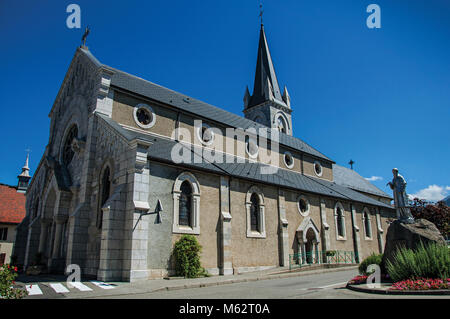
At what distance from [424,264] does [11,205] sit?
131 ft

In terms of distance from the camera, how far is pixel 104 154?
1723cm

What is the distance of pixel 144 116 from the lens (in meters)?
20.5

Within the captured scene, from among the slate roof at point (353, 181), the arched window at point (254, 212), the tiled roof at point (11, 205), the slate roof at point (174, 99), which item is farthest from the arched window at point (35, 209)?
the slate roof at point (353, 181)

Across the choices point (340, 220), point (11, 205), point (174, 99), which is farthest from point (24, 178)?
point (340, 220)

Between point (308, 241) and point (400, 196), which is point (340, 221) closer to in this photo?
point (308, 241)

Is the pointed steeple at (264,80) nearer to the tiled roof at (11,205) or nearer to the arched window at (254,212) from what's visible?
the arched window at (254,212)

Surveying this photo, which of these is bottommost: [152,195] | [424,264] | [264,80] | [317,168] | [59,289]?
[59,289]

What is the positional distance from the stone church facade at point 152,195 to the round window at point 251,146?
0.09 m

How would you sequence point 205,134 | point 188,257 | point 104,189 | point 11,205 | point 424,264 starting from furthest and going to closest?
point 11,205, point 205,134, point 104,189, point 188,257, point 424,264

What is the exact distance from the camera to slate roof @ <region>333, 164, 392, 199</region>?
3942 centimetres

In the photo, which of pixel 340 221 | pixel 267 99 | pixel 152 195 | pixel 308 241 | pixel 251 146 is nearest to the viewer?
pixel 152 195

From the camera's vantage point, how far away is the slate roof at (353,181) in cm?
3942
